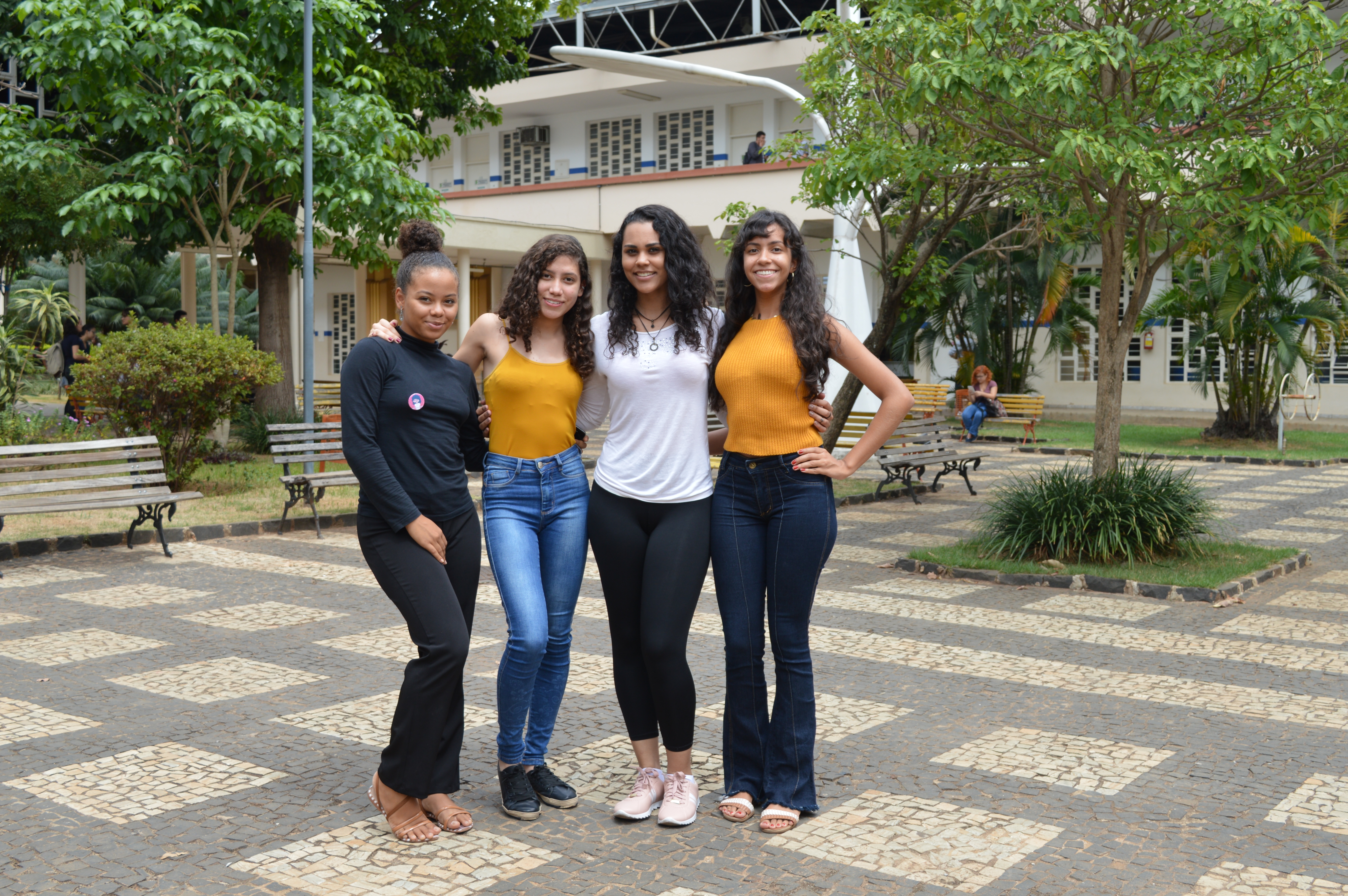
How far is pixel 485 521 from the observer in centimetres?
434

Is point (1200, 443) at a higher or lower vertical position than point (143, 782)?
higher

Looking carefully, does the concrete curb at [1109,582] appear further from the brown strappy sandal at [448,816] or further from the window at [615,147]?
the window at [615,147]

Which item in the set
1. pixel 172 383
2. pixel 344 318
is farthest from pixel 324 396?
pixel 172 383

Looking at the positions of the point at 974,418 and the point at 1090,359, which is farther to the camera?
the point at 1090,359

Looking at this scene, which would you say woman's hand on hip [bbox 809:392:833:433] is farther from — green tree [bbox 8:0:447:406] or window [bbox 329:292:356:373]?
window [bbox 329:292:356:373]

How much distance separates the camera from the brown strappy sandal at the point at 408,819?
409cm

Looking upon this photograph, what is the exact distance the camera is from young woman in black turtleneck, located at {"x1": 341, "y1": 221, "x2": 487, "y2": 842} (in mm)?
4027

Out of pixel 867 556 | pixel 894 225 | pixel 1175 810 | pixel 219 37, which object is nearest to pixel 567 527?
pixel 1175 810

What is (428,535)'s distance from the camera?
406cm

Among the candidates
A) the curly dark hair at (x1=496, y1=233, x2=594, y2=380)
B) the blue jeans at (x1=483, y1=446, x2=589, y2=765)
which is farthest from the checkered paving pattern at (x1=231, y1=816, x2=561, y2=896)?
the curly dark hair at (x1=496, y1=233, x2=594, y2=380)

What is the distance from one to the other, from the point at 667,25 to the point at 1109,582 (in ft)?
93.5

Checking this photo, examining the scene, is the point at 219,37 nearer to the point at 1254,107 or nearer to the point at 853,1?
the point at 853,1

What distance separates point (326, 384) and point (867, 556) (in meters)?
17.9

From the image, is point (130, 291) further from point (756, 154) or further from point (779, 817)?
point (779, 817)
